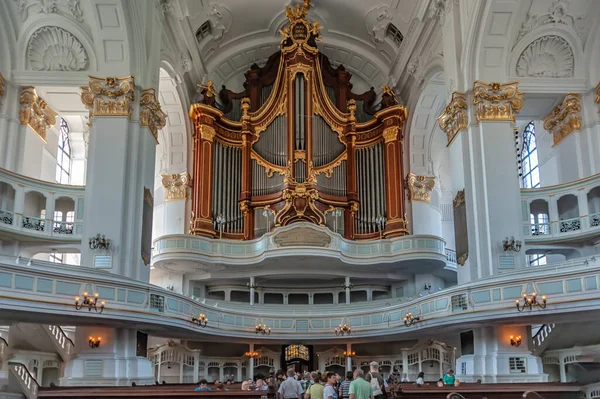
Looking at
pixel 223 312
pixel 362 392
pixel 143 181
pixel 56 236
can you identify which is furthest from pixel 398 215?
pixel 362 392

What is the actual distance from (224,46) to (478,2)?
48.5ft

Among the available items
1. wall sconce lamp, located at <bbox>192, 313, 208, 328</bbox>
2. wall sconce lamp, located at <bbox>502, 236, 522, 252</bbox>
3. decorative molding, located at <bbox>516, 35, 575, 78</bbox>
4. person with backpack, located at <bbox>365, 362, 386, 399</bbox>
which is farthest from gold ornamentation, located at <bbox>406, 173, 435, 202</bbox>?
person with backpack, located at <bbox>365, 362, 386, 399</bbox>

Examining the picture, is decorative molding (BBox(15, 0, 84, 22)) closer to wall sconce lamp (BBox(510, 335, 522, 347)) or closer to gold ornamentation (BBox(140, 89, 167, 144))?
gold ornamentation (BBox(140, 89, 167, 144))

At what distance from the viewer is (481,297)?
19297 mm

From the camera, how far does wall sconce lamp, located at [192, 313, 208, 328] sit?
2207 cm

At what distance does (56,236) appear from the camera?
71.1 ft

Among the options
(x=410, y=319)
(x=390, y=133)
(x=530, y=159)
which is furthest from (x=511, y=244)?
(x=390, y=133)

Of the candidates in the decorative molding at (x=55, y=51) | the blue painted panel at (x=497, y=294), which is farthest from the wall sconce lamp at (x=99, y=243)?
the blue painted panel at (x=497, y=294)

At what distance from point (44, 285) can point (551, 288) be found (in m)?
13.2

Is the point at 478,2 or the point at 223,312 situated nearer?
the point at 478,2

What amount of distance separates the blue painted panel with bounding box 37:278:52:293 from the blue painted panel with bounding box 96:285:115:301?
56.8 inches

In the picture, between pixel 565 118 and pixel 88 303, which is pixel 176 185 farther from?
pixel 565 118

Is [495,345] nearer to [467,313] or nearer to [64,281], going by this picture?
[467,313]

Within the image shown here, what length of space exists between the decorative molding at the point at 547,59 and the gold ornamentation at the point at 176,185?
49.2 feet
